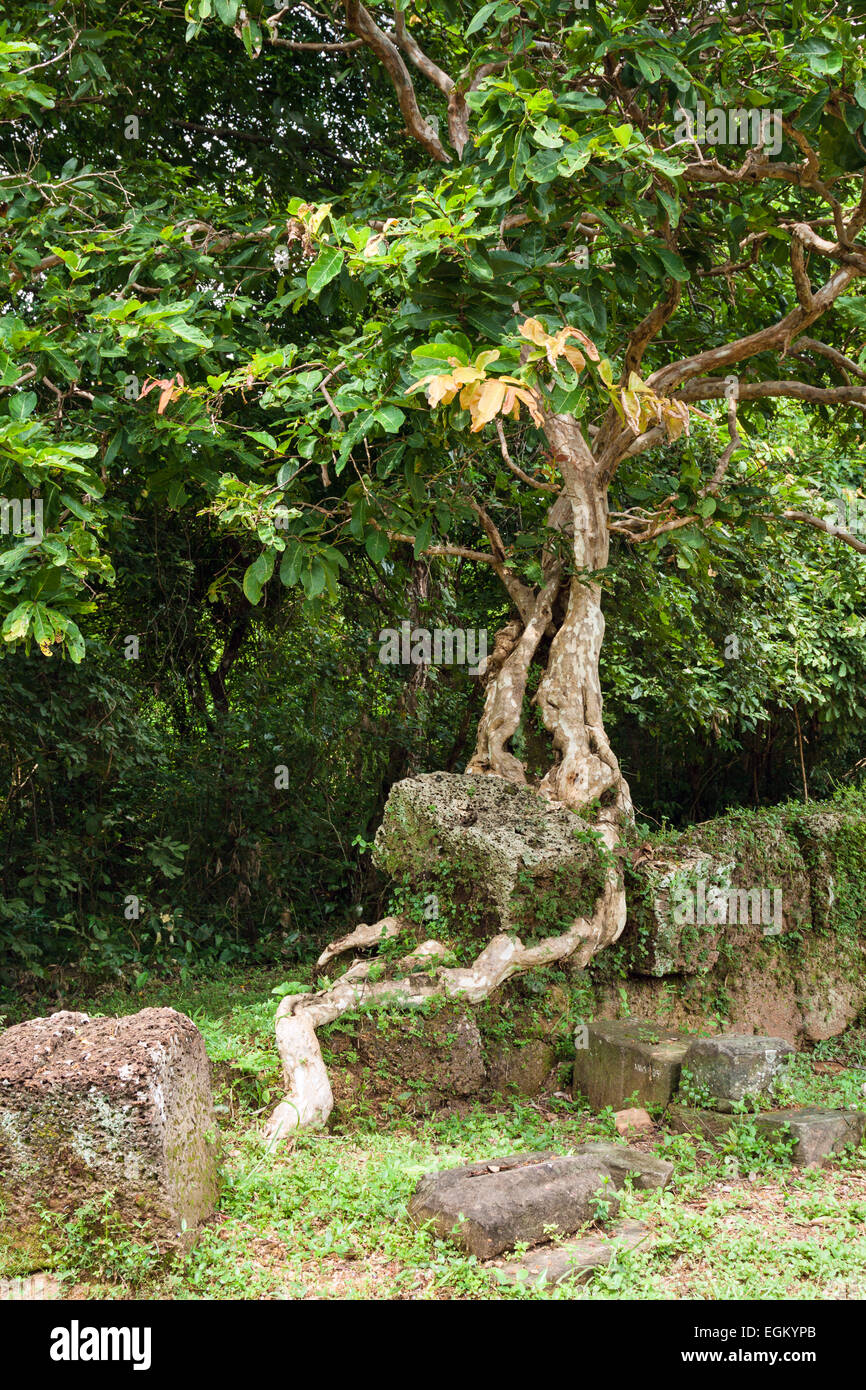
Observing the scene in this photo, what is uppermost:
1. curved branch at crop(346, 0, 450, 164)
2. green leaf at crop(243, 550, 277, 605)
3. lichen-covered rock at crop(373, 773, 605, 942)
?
curved branch at crop(346, 0, 450, 164)

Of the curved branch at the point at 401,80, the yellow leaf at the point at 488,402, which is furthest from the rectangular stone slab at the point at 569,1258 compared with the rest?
the curved branch at the point at 401,80

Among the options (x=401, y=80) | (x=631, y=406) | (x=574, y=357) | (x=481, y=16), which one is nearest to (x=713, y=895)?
(x=631, y=406)

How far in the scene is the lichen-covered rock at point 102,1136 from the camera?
3.26m

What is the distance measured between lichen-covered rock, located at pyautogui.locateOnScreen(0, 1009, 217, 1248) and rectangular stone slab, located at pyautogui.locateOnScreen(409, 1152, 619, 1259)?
77cm

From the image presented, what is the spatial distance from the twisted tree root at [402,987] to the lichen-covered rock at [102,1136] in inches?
34.0

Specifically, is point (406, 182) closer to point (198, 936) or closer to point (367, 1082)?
point (367, 1082)

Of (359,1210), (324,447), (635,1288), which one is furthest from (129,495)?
(635,1288)

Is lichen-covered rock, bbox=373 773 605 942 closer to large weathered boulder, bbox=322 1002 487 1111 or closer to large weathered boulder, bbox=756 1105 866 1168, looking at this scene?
large weathered boulder, bbox=322 1002 487 1111

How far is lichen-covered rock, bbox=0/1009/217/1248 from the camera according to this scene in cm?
326

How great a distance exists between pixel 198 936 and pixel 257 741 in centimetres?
174

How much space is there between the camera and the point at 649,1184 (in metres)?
3.93

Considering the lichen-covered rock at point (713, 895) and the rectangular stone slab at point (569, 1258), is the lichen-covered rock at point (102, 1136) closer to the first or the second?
the rectangular stone slab at point (569, 1258)

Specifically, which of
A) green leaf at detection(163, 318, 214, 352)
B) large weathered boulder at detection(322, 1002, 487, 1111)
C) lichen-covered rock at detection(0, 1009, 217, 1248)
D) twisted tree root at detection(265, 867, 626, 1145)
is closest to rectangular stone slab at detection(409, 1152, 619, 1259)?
lichen-covered rock at detection(0, 1009, 217, 1248)

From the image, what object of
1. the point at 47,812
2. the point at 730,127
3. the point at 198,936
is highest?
the point at 730,127
